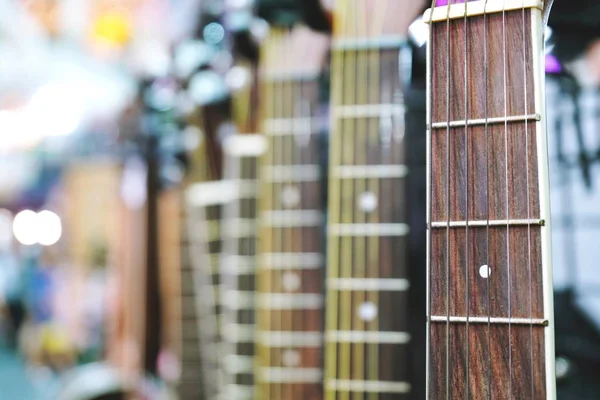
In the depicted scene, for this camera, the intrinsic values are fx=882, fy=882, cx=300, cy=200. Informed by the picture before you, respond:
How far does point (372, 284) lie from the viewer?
1.37 m

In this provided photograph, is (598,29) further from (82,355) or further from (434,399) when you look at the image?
(82,355)

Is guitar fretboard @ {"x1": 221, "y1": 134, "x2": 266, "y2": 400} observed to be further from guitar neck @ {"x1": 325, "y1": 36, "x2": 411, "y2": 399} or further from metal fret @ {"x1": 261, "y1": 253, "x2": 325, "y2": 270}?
guitar neck @ {"x1": 325, "y1": 36, "x2": 411, "y2": 399}

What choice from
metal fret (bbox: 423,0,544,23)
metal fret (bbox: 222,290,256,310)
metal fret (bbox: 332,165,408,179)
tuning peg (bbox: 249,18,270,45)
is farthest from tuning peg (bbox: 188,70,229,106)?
metal fret (bbox: 423,0,544,23)

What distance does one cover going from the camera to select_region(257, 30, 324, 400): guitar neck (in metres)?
1.62

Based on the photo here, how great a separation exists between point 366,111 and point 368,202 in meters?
0.15

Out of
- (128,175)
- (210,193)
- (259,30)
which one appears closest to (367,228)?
(259,30)

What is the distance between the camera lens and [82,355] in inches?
118

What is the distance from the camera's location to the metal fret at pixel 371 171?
1.39 meters

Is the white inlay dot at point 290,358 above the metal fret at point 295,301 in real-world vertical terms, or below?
below

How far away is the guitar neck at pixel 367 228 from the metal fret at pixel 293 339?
25 centimetres

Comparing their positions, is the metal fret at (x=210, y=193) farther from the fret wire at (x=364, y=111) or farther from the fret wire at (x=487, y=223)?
the fret wire at (x=487, y=223)

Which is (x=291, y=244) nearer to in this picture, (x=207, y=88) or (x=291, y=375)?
(x=291, y=375)

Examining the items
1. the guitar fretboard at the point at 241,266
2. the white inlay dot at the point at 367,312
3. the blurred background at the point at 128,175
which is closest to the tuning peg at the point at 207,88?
the blurred background at the point at 128,175

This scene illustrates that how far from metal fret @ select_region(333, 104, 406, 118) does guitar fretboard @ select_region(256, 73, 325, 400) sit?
0.85 feet
